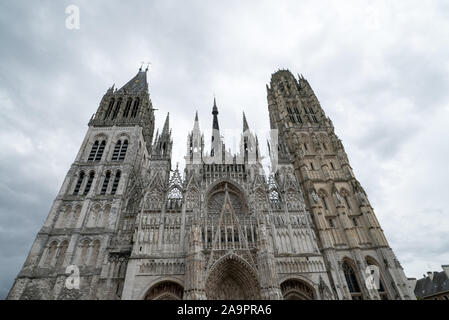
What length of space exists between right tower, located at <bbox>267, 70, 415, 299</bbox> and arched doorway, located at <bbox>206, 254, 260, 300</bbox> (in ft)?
27.2

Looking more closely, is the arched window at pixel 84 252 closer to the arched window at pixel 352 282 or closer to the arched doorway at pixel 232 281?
the arched doorway at pixel 232 281

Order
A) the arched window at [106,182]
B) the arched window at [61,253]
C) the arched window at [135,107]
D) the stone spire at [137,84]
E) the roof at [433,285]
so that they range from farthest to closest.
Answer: the stone spire at [137,84], the arched window at [135,107], the roof at [433,285], the arched window at [106,182], the arched window at [61,253]

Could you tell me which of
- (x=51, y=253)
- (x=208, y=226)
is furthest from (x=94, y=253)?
(x=208, y=226)

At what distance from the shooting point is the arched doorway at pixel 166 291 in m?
19.7

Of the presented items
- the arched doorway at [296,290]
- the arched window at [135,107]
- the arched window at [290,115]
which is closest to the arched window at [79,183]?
the arched window at [135,107]

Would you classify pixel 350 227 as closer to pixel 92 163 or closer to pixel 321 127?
pixel 321 127

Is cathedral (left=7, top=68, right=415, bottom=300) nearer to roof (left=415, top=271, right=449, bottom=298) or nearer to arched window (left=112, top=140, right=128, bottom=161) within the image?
arched window (left=112, top=140, right=128, bottom=161)

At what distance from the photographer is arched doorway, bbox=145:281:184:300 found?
19.7m

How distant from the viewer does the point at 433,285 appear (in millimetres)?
31922

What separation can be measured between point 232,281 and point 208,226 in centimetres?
556

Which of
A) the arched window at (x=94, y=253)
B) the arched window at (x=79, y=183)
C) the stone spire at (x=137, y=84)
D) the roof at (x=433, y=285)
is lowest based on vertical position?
the roof at (x=433, y=285)
